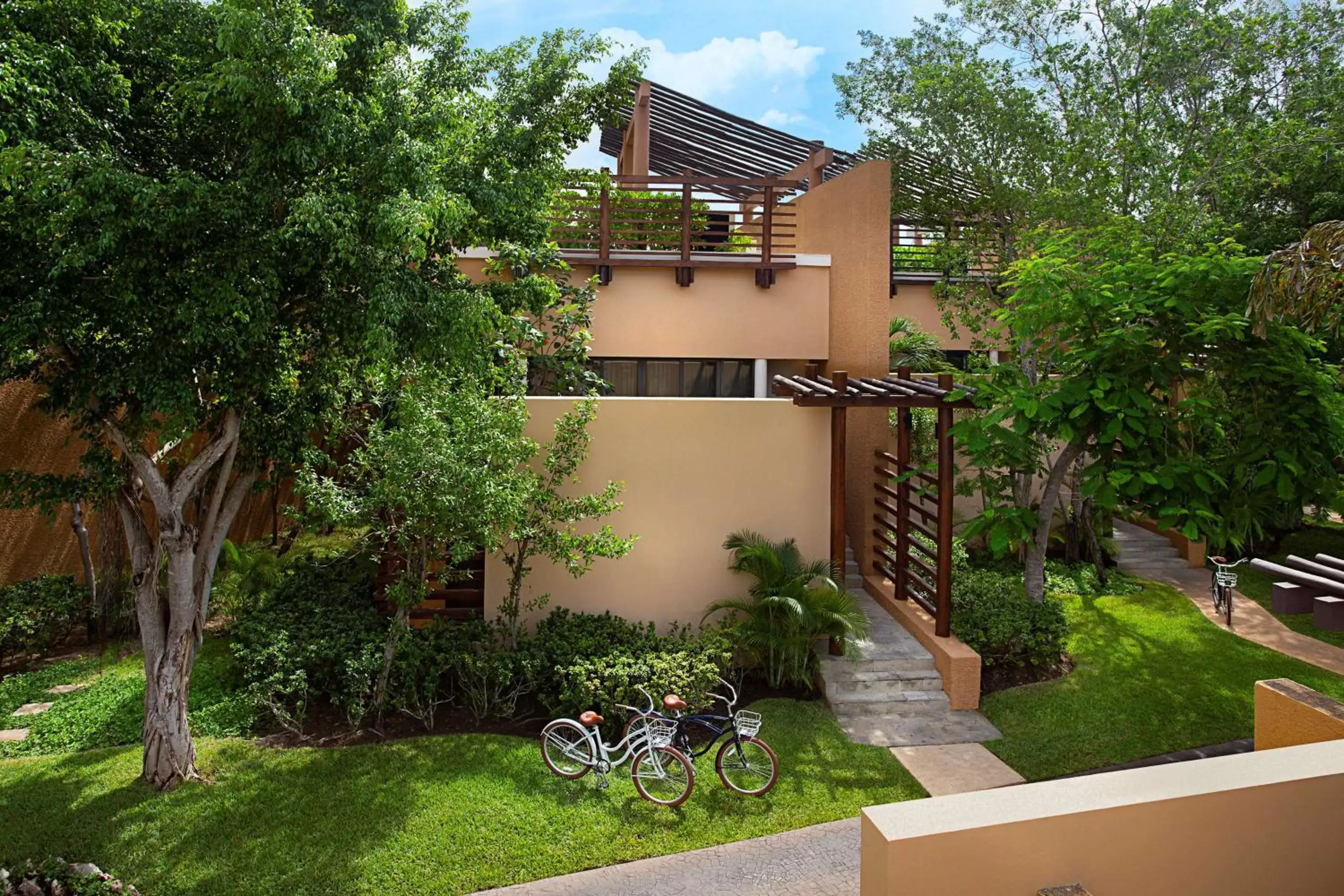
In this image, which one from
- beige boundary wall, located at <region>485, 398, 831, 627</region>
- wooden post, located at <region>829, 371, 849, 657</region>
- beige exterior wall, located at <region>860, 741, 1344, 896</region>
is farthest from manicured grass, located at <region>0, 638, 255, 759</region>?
beige exterior wall, located at <region>860, 741, 1344, 896</region>

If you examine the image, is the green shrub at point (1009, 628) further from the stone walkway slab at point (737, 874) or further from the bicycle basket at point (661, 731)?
the bicycle basket at point (661, 731)

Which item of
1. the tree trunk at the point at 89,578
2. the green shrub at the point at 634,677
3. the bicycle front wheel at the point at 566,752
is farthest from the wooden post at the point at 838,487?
the tree trunk at the point at 89,578

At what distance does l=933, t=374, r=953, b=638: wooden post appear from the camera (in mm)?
10844

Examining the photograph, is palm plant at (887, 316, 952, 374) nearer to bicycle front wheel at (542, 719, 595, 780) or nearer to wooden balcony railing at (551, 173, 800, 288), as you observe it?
wooden balcony railing at (551, 173, 800, 288)

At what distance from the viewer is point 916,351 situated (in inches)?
603

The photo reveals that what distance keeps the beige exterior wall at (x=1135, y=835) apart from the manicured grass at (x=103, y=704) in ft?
24.5

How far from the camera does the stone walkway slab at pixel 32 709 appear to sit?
9531mm

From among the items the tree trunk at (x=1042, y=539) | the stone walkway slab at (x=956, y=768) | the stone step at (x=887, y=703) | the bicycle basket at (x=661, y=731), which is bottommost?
the stone walkway slab at (x=956, y=768)

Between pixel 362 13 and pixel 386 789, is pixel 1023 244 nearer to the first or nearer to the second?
pixel 362 13

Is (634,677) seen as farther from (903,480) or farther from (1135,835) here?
(1135,835)

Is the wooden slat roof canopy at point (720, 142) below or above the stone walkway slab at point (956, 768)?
above

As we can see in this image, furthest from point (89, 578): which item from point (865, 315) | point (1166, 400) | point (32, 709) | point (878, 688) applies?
point (1166, 400)

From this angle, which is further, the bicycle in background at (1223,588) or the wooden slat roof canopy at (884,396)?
the bicycle in background at (1223,588)

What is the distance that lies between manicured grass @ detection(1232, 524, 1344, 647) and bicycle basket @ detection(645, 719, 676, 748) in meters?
8.24
